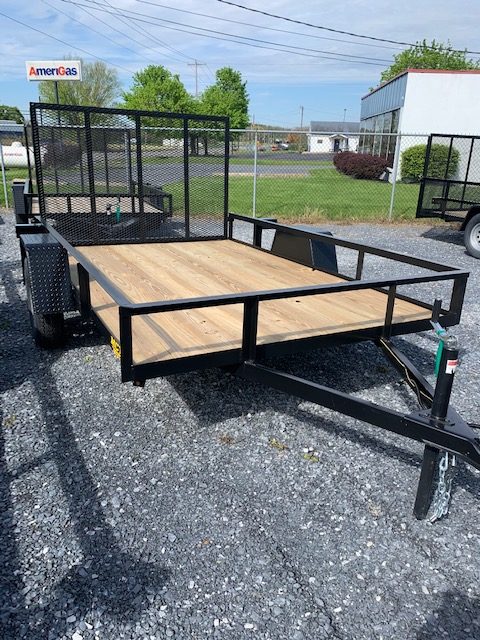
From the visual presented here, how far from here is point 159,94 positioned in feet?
187

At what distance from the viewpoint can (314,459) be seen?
10.8ft

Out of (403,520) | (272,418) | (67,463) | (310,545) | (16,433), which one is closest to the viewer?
(310,545)

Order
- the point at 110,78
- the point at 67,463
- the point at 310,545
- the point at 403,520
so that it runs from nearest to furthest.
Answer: the point at 310,545 < the point at 403,520 < the point at 67,463 < the point at 110,78

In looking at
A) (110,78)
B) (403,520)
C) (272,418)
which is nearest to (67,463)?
(272,418)

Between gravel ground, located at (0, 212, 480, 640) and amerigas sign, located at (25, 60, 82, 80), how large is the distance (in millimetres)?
9481

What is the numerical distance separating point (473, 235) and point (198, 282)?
24.2 ft

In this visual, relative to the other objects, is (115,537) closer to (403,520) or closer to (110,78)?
(403,520)

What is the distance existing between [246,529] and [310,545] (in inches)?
12.6

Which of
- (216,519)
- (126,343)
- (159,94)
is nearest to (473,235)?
(216,519)

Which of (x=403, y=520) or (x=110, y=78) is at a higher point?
(x=110, y=78)

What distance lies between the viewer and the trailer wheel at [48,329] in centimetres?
460

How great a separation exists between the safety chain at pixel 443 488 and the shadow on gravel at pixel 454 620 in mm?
447

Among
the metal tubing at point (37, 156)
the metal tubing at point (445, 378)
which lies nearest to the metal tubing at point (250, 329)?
the metal tubing at point (445, 378)

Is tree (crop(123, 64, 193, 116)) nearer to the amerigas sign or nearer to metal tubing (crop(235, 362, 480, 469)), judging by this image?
the amerigas sign
